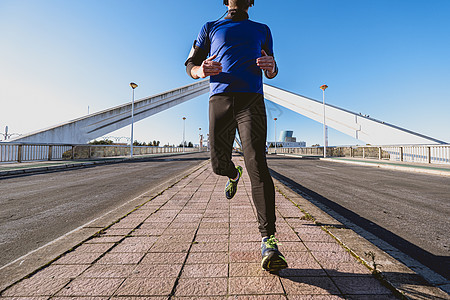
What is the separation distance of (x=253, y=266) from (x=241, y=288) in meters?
0.26

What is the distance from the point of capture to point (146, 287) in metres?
1.28

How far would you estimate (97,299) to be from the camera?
3.91 ft

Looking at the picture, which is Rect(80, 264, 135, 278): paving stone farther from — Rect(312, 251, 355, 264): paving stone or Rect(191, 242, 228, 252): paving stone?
Rect(312, 251, 355, 264): paving stone

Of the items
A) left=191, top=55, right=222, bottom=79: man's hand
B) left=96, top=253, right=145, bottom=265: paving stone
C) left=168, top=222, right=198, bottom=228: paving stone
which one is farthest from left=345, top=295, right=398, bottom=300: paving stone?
left=191, top=55, right=222, bottom=79: man's hand

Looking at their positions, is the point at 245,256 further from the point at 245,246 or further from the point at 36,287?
the point at 36,287

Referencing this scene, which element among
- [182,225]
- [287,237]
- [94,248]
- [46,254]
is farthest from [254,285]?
[46,254]

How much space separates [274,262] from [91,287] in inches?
44.0

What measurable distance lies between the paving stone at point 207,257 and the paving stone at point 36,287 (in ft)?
2.57

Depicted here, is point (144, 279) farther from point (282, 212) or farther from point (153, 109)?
point (153, 109)

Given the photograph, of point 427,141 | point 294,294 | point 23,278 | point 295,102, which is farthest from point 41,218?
point 295,102

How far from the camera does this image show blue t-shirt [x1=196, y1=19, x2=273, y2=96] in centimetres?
171

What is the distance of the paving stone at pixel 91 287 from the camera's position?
125 cm

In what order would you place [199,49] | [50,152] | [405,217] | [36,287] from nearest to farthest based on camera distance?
[36,287] → [199,49] → [405,217] → [50,152]

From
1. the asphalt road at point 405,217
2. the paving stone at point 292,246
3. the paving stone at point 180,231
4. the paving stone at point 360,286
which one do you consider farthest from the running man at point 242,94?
the asphalt road at point 405,217
